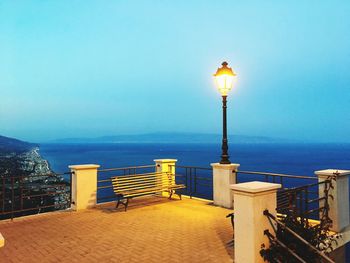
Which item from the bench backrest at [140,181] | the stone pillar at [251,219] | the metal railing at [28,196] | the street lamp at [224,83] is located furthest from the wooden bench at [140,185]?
the stone pillar at [251,219]

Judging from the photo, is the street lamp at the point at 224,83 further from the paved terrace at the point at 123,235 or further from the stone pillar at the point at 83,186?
the stone pillar at the point at 83,186

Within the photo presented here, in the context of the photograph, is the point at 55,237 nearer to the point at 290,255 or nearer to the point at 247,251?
the point at 247,251

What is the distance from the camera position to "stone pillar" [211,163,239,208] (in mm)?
8984

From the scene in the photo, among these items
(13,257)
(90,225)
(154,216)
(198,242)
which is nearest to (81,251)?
(13,257)

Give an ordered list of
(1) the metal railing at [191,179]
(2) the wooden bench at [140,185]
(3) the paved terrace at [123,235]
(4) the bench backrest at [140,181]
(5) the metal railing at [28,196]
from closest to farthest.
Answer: (3) the paved terrace at [123,235] < (5) the metal railing at [28,196] < (2) the wooden bench at [140,185] < (4) the bench backrest at [140,181] < (1) the metal railing at [191,179]

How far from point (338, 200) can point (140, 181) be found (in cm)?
554

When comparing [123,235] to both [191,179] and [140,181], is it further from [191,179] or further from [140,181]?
[191,179]

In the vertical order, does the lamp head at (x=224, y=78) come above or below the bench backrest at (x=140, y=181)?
above

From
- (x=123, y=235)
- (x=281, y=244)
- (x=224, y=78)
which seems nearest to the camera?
(x=281, y=244)

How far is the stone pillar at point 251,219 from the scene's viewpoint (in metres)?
4.43

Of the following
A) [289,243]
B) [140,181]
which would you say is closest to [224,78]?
[140,181]

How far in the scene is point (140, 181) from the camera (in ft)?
31.4

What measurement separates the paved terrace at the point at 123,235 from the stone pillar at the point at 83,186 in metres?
0.38

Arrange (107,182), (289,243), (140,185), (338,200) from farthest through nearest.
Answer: (107,182), (140,185), (338,200), (289,243)
